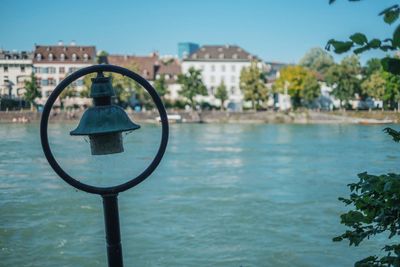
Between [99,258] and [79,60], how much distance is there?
71.9 metres

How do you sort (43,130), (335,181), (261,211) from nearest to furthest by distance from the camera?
1. (43,130)
2. (261,211)
3. (335,181)

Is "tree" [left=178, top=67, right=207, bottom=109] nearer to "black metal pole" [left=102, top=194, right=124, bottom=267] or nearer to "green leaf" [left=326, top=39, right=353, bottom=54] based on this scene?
"black metal pole" [left=102, top=194, right=124, bottom=267]

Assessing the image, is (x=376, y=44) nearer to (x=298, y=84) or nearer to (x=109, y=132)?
(x=109, y=132)

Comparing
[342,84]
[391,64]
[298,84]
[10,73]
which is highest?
[298,84]

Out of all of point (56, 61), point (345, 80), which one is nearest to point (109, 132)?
point (345, 80)

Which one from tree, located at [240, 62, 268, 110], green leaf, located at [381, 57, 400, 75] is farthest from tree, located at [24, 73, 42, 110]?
green leaf, located at [381, 57, 400, 75]

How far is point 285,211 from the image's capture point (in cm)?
1522

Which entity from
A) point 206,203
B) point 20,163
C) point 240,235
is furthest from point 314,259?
point 20,163

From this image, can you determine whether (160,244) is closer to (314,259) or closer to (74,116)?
(314,259)

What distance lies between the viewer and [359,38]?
6.13ft

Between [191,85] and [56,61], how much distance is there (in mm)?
21068

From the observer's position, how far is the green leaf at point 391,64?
5.91 feet

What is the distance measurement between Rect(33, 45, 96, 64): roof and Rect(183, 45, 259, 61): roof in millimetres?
15803

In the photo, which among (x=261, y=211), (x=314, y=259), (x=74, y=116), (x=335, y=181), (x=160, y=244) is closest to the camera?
(x=314, y=259)
